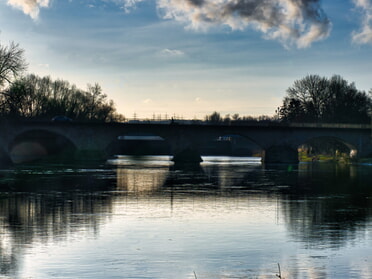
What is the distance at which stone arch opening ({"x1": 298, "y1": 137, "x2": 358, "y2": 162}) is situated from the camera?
121 metres

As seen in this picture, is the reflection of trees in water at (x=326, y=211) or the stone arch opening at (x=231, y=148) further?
the stone arch opening at (x=231, y=148)

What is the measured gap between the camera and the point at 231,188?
49.1 m

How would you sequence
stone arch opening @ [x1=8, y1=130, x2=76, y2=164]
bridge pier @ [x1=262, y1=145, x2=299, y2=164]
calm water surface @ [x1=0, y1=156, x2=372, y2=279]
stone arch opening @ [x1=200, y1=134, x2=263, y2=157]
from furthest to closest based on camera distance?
stone arch opening @ [x1=200, y1=134, x2=263, y2=157] < stone arch opening @ [x1=8, y1=130, x2=76, y2=164] < bridge pier @ [x1=262, y1=145, x2=299, y2=164] < calm water surface @ [x1=0, y1=156, x2=372, y2=279]

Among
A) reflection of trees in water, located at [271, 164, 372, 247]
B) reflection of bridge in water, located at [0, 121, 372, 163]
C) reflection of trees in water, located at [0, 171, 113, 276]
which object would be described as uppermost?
reflection of bridge in water, located at [0, 121, 372, 163]


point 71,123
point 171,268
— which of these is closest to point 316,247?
point 171,268

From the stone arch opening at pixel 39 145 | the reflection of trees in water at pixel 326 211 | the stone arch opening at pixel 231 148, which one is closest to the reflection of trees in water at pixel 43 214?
the reflection of trees in water at pixel 326 211

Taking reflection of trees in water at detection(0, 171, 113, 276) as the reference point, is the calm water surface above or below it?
below

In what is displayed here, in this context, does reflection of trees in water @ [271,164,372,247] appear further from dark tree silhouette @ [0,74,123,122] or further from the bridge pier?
dark tree silhouette @ [0,74,123,122]

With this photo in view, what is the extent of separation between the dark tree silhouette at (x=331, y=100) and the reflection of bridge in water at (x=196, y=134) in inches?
738

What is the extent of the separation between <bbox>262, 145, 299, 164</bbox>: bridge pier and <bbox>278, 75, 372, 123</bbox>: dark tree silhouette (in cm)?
2438

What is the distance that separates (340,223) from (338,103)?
112 m

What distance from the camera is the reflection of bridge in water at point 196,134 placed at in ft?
366

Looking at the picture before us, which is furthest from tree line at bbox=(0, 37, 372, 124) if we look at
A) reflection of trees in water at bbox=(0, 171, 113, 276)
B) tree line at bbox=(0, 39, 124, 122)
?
reflection of trees in water at bbox=(0, 171, 113, 276)

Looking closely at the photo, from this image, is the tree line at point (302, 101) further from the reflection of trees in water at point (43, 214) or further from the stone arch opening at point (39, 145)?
the reflection of trees in water at point (43, 214)
